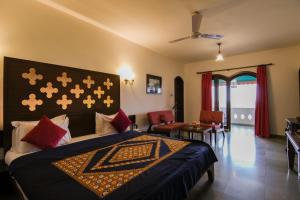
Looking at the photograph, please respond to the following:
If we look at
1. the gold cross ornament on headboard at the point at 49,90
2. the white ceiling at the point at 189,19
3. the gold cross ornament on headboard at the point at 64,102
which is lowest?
the gold cross ornament on headboard at the point at 64,102

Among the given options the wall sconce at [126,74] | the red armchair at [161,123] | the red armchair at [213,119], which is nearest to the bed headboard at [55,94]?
the wall sconce at [126,74]

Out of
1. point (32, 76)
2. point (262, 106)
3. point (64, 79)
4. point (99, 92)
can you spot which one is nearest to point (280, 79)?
point (262, 106)

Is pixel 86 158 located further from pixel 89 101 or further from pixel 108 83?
pixel 108 83

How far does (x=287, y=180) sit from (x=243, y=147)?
1.63 m

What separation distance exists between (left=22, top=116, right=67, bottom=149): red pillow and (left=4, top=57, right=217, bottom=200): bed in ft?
0.51

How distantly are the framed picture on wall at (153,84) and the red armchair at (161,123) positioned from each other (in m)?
0.69

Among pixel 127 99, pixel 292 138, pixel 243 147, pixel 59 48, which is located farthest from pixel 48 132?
pixel 243 147

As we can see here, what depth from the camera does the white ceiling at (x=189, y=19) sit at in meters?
2.63

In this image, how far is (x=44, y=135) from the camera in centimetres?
217

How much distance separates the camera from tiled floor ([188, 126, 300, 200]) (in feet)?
6.98

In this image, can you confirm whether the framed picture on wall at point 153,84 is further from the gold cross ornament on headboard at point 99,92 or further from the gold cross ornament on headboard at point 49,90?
the gold cross ornament on headboard at point 49,90

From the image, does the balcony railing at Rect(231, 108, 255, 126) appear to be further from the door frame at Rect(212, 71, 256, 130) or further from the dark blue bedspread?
the dark blue bedspread

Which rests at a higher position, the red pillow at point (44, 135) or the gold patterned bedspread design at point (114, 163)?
the red pillow at point (44, 135)

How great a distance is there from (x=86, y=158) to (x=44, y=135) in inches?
30.5
